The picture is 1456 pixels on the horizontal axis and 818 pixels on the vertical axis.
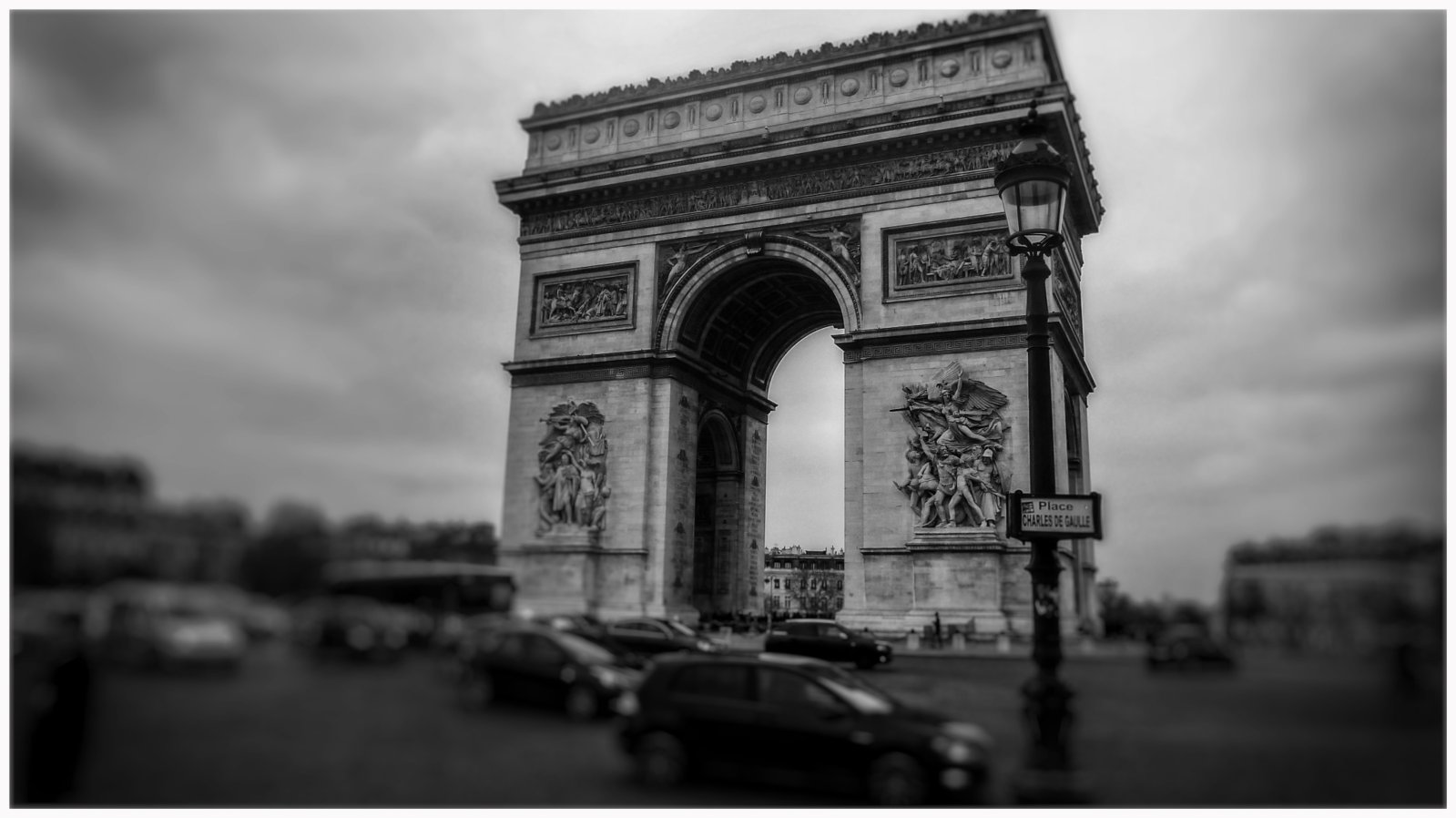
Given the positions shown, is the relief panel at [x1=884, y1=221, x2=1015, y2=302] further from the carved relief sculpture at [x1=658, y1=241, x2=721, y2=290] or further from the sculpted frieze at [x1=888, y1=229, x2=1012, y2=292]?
the carved relief sculpture at [x1=658, y1=241, x2=721, y2=290]

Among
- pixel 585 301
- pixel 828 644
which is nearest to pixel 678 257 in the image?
pixel 585 301

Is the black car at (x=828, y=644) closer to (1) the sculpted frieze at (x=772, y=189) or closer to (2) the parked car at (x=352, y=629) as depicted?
(1) the sculpted frieze at (x=772, y=189)

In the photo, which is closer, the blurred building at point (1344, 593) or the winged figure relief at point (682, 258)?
the blurred building at point (1344, 593)

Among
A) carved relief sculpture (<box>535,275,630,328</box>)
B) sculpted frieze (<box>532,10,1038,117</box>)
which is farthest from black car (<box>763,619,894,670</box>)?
sculpted frieze (<box>532,10,1038,117</box>)

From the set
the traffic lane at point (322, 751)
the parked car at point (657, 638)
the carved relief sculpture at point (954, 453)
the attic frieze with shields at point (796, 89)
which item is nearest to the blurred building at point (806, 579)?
the attic frieze with shields at point (796, 89)

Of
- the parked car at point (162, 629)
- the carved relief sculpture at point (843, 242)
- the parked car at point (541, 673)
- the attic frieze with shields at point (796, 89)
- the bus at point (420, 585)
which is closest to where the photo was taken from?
the parked car at point (162, 629)

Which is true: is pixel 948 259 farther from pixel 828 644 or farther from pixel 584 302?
pixel 828 644
